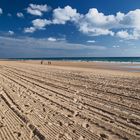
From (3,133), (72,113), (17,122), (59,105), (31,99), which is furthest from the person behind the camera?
(31,99)

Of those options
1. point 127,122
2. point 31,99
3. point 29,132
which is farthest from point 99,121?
point 31,99

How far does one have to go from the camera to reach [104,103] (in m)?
8.81

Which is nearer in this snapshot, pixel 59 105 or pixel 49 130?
pixel 49 130

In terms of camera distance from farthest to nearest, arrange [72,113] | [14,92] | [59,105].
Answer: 1. [14,92]
2. [59,105]
3. [72,113]

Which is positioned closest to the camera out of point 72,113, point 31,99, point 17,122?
point 17,122

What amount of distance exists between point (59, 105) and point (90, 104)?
Answer: 1066 millimetres

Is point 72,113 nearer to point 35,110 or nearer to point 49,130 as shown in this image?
point 35,110

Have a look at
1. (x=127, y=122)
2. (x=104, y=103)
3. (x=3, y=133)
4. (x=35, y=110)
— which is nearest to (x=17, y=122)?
(x=3, y=133)

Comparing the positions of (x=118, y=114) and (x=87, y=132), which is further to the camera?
(x=118, y=114)

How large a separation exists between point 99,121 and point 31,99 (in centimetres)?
351

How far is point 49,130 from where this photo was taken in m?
5.70

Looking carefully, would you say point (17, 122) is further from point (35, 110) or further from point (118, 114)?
point (118, 114)

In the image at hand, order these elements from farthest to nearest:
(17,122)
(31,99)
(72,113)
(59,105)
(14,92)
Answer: (14,92)
(31,99)
(59,105)
(72,113)
(17,122)

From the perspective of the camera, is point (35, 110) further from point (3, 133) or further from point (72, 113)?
point (3, 133)
